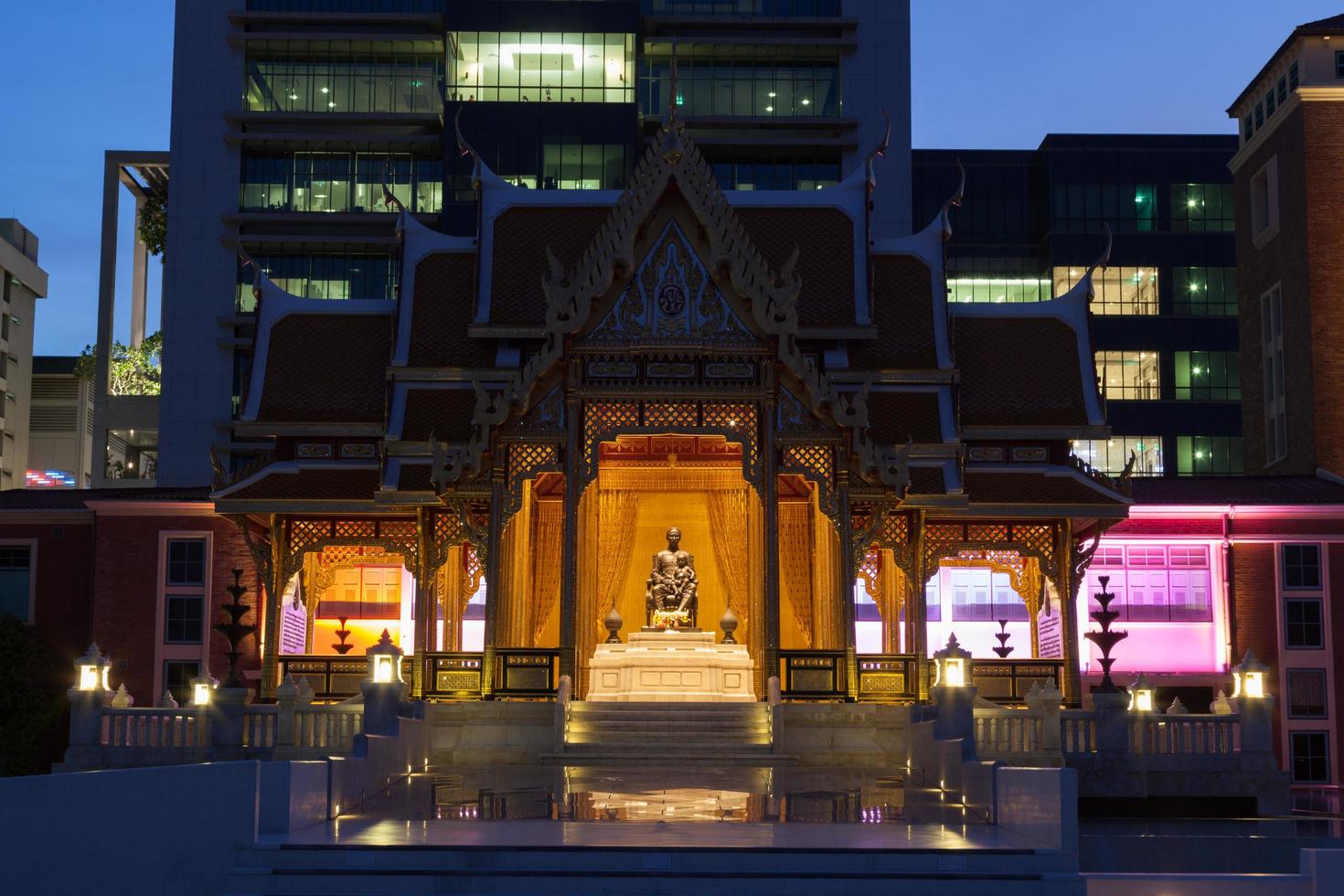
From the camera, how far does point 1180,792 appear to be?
83.2ft

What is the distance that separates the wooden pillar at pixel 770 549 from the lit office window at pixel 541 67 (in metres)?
44.7

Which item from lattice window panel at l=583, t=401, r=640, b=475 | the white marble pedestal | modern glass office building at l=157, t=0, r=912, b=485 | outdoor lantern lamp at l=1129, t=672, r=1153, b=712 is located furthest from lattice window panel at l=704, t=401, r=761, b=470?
modern glass office building at l=157, t=0, r=912, b=485

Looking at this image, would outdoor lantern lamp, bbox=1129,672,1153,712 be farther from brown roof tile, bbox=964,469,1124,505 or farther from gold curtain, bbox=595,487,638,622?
gold curtain, bbox=595,487,638,622

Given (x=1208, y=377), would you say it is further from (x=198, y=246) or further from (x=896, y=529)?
(x=896, y=529)

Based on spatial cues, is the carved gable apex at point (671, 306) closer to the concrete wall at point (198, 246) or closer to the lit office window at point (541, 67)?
the concrete wall at point (198, 246)

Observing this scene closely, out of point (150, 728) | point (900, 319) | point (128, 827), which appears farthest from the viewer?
point (900, 319)

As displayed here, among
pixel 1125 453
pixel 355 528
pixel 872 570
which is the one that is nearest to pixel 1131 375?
pixel 1125 453

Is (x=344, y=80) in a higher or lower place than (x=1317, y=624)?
higher

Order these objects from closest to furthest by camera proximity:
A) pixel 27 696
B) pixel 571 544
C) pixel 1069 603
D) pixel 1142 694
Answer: pixel 1142 694 → pixel 571 544 → pixel 1069 603 → pixel 27 696

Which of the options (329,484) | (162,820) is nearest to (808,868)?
(162,820)

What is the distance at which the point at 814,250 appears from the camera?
112 ft

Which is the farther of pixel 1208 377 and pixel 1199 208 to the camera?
pixel 1199 208

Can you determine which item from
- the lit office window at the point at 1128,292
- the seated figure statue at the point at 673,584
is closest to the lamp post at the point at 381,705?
the seated figure statue at the point at 673,584

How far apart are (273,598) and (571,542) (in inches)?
259
